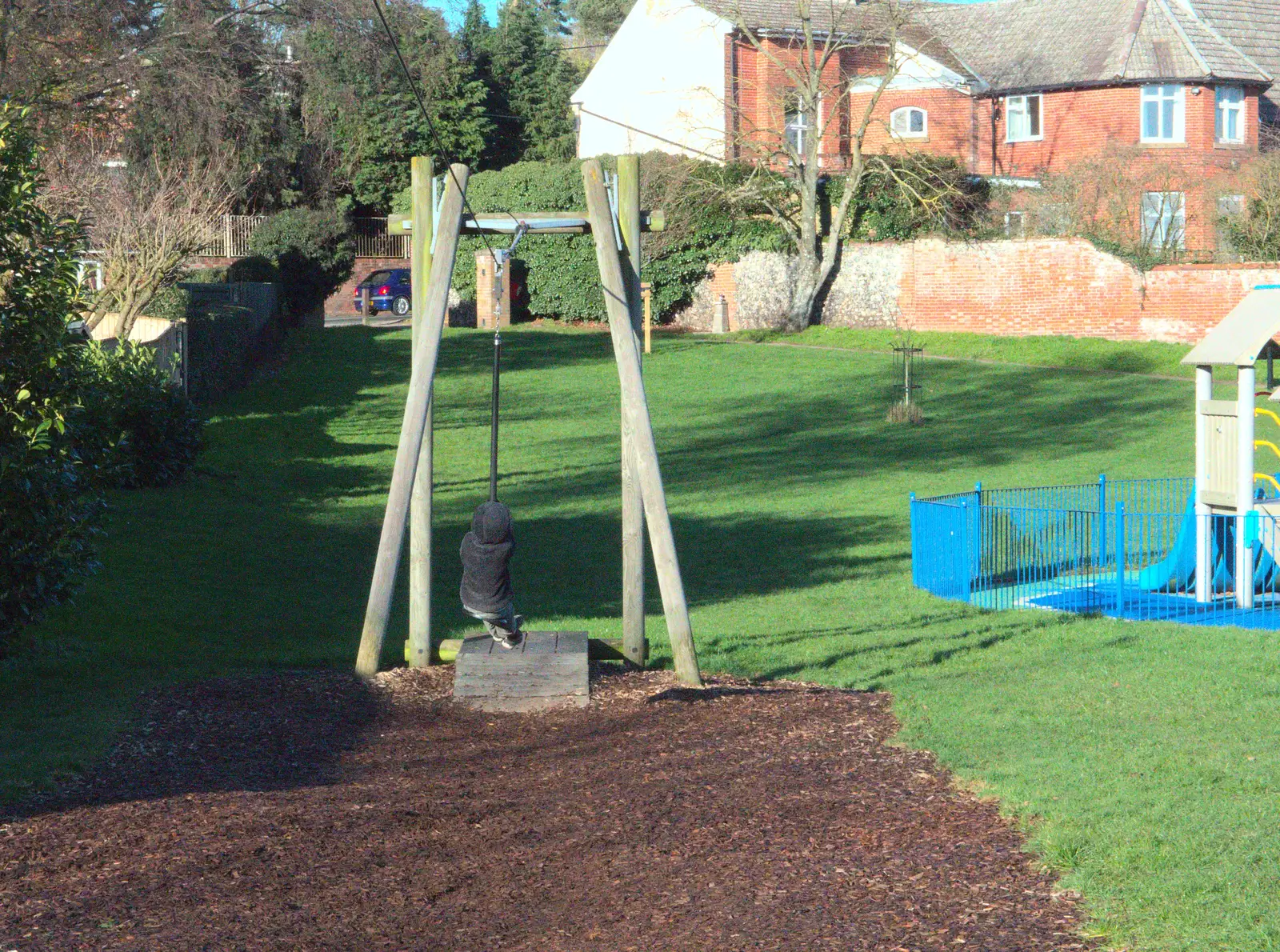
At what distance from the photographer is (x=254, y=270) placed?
4141 centimetres

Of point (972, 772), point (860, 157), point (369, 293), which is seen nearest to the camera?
point (972, 772)

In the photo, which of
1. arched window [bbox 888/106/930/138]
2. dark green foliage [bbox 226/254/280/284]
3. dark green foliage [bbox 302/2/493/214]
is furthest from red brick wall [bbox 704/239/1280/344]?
dark green foliage [bbox 302/2/493/214]

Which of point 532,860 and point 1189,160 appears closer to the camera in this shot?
point 532,860

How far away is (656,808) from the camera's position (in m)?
6.13

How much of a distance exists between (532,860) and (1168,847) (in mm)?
2402

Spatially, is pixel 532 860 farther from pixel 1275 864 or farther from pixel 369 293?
pixel 369 293

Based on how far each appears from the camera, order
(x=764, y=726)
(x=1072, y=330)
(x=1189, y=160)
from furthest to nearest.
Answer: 1. (x=1189, y=160)
2. (x=1072, y=330)
3. (x=764, y=726)

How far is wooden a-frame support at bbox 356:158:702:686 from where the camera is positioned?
823 cm

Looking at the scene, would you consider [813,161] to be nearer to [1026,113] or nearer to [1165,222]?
[1165,222]

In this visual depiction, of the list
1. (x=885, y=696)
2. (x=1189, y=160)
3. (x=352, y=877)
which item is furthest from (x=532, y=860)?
(x=1189, y=160)

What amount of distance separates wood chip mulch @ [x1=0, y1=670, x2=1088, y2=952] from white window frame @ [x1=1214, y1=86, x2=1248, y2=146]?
134 feet

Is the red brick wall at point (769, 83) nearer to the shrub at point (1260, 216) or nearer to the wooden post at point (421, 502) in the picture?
the shrub at point (1260, 216)

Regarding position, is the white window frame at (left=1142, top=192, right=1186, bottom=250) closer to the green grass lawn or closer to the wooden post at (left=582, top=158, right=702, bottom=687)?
the green grass lawn

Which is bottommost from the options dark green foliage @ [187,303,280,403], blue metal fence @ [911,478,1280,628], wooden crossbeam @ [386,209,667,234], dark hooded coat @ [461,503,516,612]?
blue metal fence @ [911,478,1280,628]
